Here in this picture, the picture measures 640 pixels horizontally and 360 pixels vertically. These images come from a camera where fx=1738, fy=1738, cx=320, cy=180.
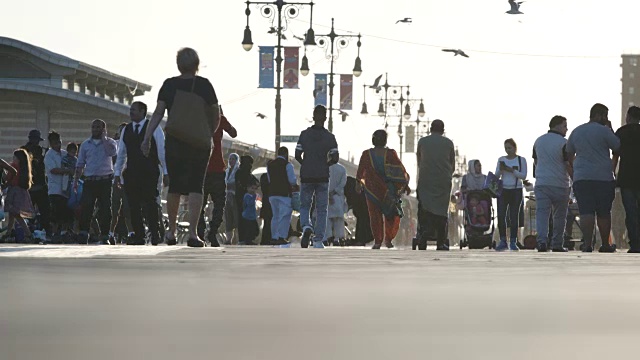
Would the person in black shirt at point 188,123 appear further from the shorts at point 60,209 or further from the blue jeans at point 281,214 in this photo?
the blue jeans at point 281,214

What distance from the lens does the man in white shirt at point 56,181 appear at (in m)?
24.5

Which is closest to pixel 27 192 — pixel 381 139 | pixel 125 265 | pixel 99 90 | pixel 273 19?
pixel 381 139

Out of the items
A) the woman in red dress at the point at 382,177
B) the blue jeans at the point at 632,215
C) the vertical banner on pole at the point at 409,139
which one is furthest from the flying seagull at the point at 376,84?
the blue jeans at the point at 632,215

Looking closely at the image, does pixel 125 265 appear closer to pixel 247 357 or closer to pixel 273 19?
pixel 247 357

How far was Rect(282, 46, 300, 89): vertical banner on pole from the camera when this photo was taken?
59497 mm

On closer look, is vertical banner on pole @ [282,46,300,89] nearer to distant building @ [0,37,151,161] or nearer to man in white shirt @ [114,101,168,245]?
distant building @ [0,37,151,161]

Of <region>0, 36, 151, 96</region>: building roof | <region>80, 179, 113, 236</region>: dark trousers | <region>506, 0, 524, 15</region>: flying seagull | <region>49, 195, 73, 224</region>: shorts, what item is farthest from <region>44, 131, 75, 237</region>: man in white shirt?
<region>0, 36, 151, 96</region>: building roof

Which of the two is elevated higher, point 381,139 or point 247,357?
point 381,139

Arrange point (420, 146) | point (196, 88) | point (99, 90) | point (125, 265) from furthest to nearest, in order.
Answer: point (99, 90)
point (420, 146)
point (196, 88)
point (125, 265)

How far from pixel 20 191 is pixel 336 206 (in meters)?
7.50

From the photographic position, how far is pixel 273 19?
170 feet

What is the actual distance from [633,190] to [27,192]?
9046mm

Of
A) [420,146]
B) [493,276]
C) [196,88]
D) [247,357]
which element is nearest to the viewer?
[247,357]

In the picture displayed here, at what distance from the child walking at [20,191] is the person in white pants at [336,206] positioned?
598cm
